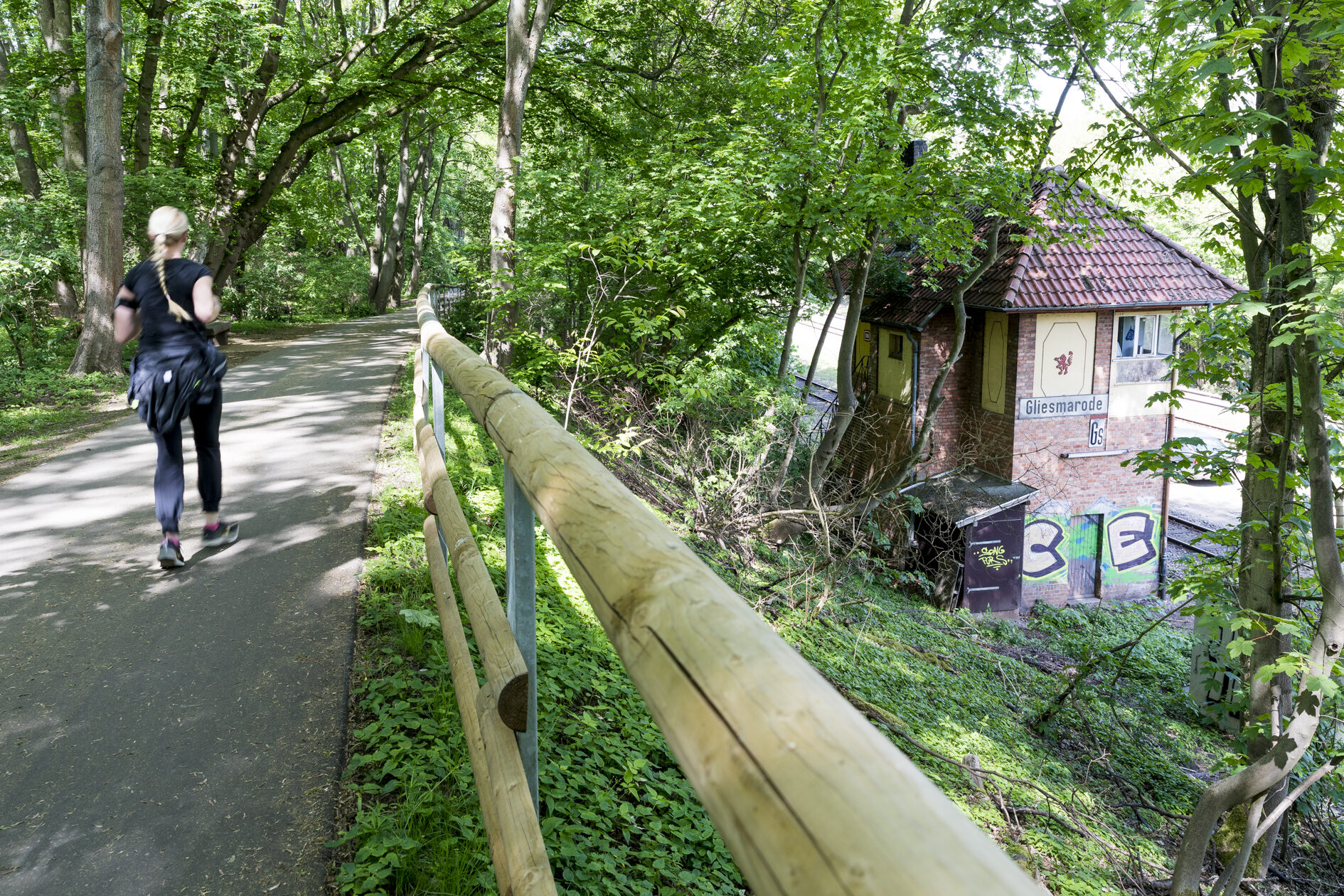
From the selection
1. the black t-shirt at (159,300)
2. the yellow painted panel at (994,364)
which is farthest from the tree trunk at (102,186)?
the yellow painted panel at (994,364)

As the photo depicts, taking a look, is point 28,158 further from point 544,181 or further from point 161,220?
point 161,220

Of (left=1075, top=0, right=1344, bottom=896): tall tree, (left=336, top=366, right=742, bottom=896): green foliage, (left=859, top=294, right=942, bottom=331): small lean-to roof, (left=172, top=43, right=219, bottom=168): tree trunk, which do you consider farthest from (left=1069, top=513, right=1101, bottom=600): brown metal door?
(left=172, top=43, right=219, bottom=168): tree trunk

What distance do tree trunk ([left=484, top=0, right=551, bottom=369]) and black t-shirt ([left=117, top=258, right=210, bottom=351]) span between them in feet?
22.1

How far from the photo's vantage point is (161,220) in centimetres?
441

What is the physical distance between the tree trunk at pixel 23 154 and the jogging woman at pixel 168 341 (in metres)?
14.2

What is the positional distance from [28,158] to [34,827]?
17.7m

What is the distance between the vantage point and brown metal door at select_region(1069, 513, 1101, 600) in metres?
19.3

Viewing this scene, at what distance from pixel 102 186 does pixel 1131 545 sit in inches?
804

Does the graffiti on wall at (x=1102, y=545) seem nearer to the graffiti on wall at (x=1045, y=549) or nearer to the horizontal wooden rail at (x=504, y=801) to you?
the graffiti on wall at (x=1045, y=549)

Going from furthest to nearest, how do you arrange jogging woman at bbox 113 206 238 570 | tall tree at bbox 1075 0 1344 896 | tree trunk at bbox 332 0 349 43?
tree trunk at bbox 332 0 349 43 < tall tree at bbox 1075 0 1344 896 < jogging woman at bbox 113 206 238 570

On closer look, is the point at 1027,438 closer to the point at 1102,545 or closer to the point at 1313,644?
the point at 1102,545

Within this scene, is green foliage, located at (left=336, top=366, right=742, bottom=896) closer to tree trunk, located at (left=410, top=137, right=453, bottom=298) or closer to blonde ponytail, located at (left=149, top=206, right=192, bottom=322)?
blonde ponytail, located at (left=149, top=206, right=192, bottom=322)

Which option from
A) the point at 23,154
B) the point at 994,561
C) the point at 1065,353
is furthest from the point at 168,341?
the point at 1065,353

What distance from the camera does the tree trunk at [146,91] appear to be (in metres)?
14.9
